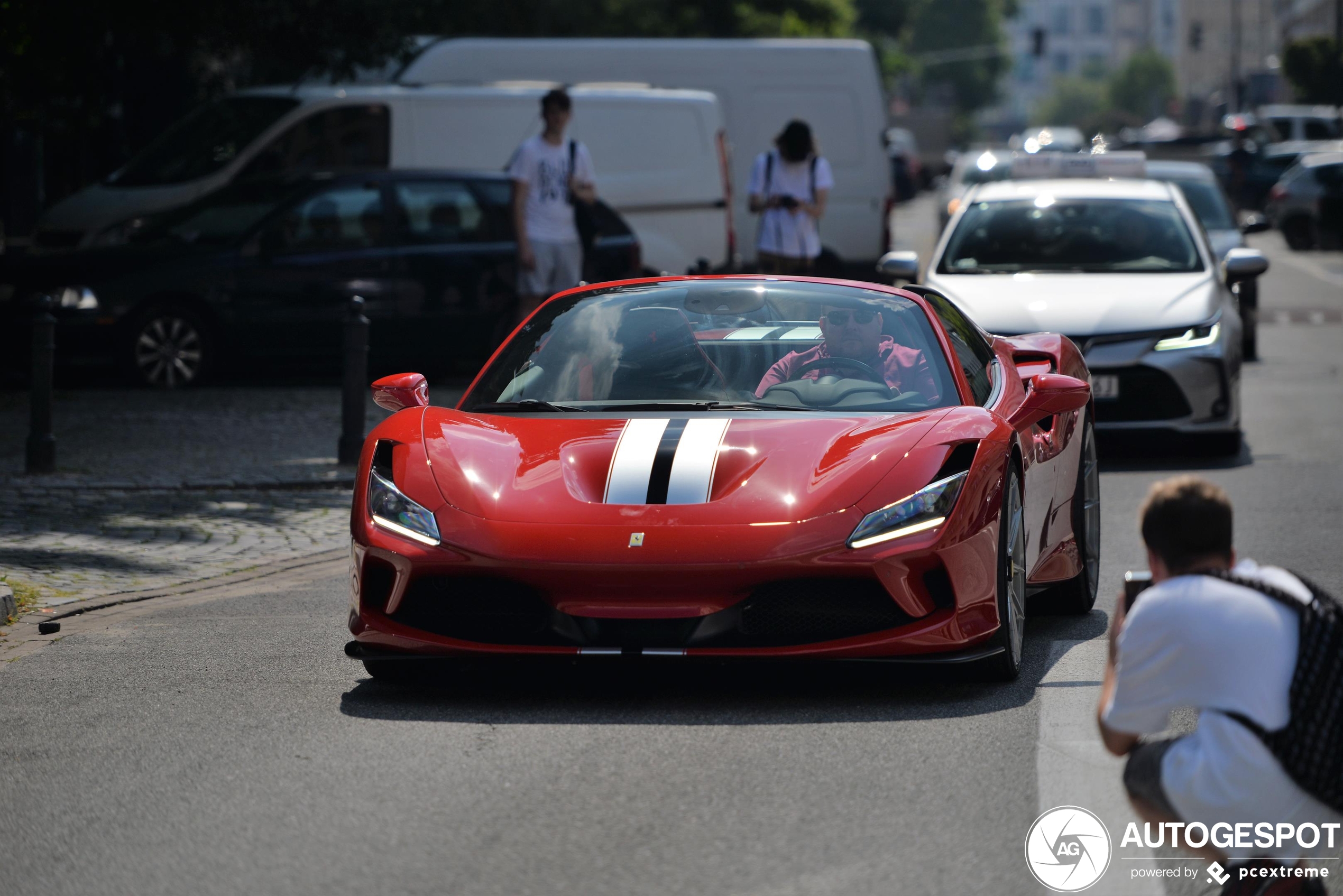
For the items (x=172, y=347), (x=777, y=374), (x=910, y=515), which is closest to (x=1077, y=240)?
→ (x=172, y=347)

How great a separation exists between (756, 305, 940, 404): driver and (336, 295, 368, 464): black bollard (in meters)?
4.93

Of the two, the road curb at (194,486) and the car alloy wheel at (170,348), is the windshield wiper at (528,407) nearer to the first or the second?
the road curb at (194,486)

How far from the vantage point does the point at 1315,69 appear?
60625mm

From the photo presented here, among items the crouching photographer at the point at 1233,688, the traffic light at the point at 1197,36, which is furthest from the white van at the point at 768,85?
the traffic light at the point at 1197,36

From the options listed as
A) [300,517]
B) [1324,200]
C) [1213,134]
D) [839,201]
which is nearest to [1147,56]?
[1213,134]

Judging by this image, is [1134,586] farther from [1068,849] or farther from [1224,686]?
[1068,849]

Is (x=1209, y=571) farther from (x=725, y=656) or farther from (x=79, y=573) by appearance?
(x=79, y=573)

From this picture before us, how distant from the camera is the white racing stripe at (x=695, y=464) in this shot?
5.72m

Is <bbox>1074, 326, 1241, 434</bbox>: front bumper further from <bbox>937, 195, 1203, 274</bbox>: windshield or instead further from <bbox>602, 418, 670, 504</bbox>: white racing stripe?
<bbox>602, 418, 670, 504</bbox>: white racing stripe

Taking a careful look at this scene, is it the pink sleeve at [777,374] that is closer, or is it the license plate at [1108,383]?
the pink sleeve at [777,374]

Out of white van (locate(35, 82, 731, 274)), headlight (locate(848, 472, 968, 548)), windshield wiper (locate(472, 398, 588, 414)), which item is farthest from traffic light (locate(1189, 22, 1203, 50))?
headlight (locate(848, 472, 968, 548))

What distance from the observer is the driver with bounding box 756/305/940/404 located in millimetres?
6531

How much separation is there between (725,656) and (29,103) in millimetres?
15504

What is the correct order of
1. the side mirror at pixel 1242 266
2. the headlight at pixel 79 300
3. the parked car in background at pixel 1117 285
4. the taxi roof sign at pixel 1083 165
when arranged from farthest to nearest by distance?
the taxi roof sign at pixel 1083 165 < the headlight at pixel 79 300 < the side mirror at pixel 1242 266 < the parked car in background at pixel 1117 285
